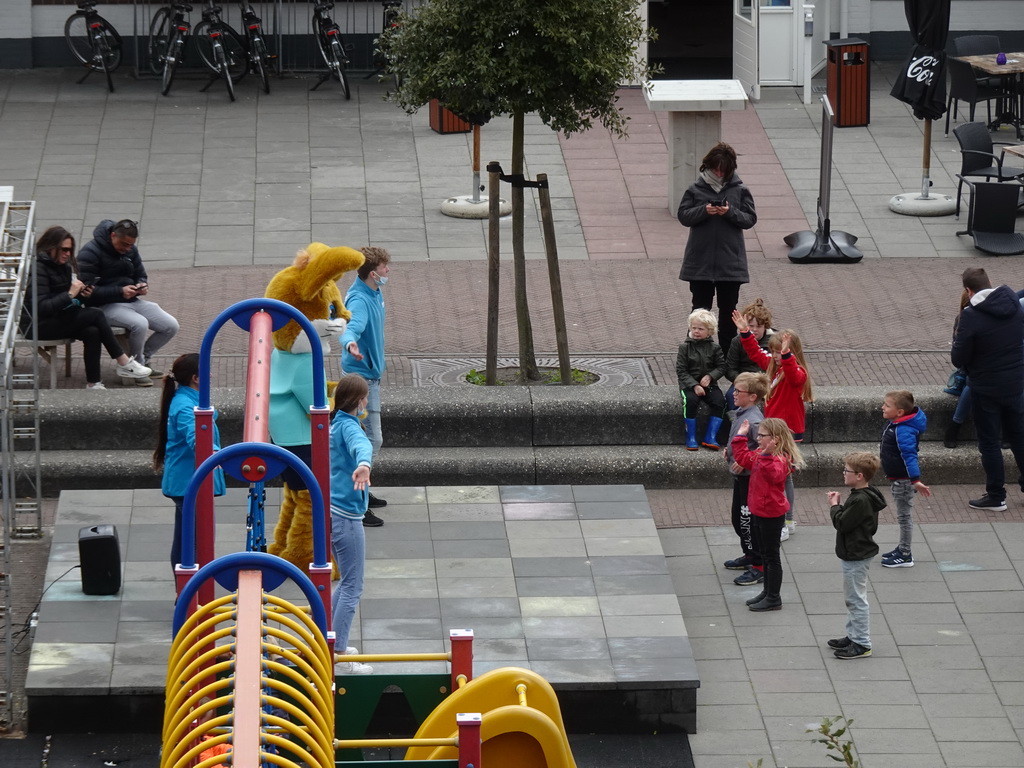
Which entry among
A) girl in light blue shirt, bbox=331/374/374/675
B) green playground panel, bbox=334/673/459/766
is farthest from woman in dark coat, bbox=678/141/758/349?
green playground panel, bbox=334/673/459/766

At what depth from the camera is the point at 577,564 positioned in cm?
966

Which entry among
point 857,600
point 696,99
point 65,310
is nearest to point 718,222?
point 696,99

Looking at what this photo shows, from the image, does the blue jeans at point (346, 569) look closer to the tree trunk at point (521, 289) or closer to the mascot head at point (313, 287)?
the mascot head at point (313, 287)

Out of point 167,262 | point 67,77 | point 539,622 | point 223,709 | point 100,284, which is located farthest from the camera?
point 67,77

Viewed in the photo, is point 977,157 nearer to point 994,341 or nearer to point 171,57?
point 994,341

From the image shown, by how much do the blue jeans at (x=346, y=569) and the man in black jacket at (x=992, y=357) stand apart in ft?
14.4

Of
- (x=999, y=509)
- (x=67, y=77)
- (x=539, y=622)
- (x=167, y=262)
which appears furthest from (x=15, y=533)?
(x=67, y=77)

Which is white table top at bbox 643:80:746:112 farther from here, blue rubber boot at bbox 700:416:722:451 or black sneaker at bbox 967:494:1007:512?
black sneaker at bbox 967:494:1007:512

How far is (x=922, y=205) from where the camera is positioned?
1598cm

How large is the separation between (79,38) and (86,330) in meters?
9.48

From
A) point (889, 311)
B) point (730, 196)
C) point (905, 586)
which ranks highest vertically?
point (730, 196)

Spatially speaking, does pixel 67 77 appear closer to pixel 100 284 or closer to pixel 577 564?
pixel 100 284

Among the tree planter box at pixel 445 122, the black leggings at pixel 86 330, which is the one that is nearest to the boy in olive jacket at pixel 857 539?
the black leggings at pixel 86 330

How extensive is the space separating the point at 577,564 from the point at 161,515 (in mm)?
2636
